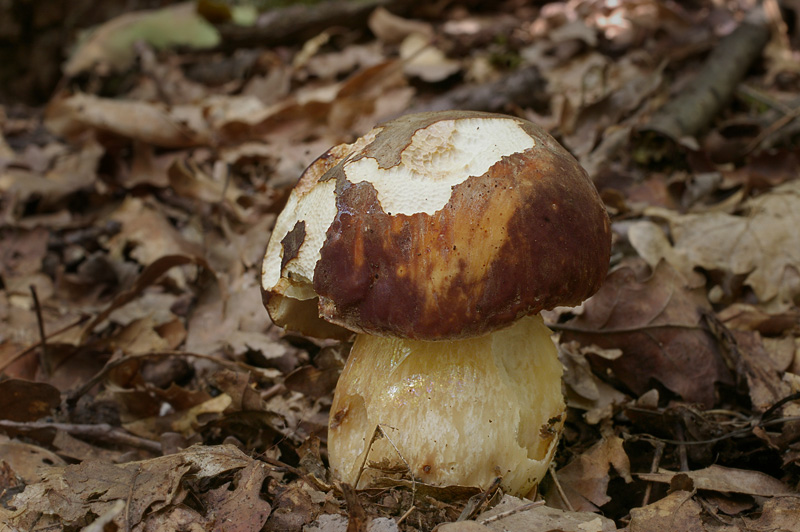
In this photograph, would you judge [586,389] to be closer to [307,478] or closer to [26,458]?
[307,478]

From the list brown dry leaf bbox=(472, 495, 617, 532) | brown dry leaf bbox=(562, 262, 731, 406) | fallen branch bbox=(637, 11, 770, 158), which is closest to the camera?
brown dry leaf bbox=(472, 495, 617, 532)

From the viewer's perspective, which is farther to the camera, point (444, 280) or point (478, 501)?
point (478, 501)

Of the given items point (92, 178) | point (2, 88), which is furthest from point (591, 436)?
point (2, 88)

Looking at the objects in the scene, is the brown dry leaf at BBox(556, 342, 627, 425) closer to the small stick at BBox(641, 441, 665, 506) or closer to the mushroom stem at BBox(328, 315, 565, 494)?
the small stick at BBox(641, 441, 665, 506)

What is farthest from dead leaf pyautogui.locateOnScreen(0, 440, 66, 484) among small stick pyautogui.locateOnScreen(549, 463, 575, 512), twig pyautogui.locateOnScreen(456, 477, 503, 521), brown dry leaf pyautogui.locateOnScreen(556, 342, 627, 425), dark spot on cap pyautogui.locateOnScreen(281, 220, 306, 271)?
small stick pyautogui.locateOnScreen(549, 463, 575, 512)

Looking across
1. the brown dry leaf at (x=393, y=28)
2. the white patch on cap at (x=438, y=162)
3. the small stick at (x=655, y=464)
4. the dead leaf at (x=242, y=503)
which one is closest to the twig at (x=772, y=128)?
the small stick at (x=655, y=464)

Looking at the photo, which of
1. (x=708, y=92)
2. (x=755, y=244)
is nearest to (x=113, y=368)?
(x=755, y=244)

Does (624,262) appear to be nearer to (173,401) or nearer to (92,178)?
(173,401)
